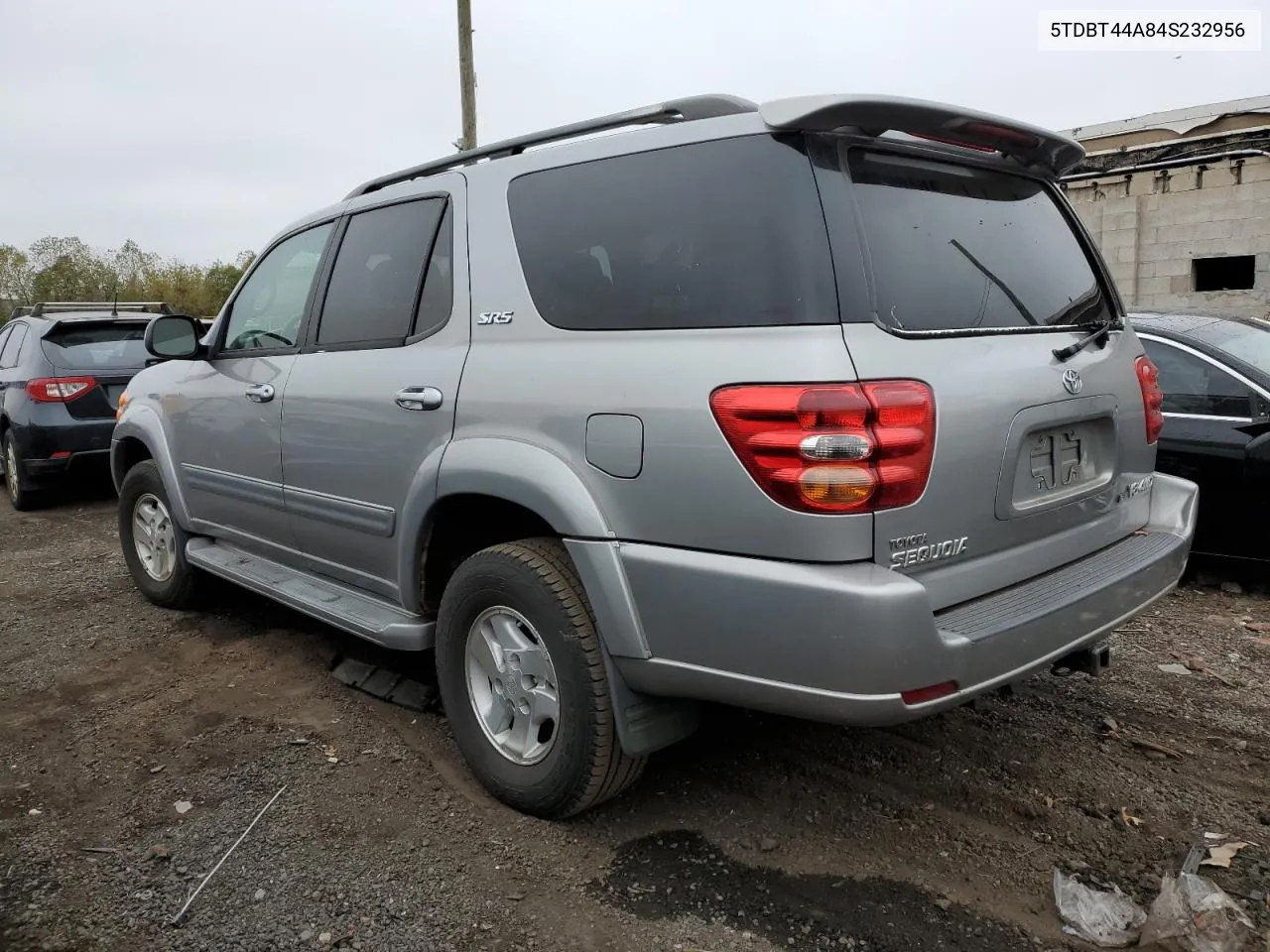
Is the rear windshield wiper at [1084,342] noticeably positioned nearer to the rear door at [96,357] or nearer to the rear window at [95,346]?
the rear window at [95,346]

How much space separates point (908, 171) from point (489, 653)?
1.83 meters

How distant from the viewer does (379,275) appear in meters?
3.42

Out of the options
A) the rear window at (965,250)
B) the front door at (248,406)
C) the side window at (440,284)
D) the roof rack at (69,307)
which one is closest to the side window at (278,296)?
the front door at (248,406)

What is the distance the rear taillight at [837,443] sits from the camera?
2.08m

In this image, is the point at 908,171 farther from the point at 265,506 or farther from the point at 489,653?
the point at 265,506

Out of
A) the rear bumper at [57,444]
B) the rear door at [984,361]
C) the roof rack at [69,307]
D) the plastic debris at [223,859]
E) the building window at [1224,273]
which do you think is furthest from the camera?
the building window at [1224,273]

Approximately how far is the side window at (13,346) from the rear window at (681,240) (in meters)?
7.40

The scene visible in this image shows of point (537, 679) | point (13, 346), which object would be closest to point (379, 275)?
point (537, 679)

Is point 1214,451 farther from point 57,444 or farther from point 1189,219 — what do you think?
point 1189,219

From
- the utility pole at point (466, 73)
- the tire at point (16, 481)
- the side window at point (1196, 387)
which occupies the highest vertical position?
the utility pole at point (466, 73)

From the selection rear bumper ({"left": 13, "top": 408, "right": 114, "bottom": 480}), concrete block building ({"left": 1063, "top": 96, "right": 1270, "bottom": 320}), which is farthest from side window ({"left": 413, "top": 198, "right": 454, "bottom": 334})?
concrete block building ({"left": 1063, "top": 96, "right": 1270, "bottom": 320})

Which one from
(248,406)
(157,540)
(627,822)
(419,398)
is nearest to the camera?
(627,822)

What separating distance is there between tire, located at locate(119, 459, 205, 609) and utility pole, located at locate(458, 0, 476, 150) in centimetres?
792

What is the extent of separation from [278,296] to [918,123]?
2788 mm
